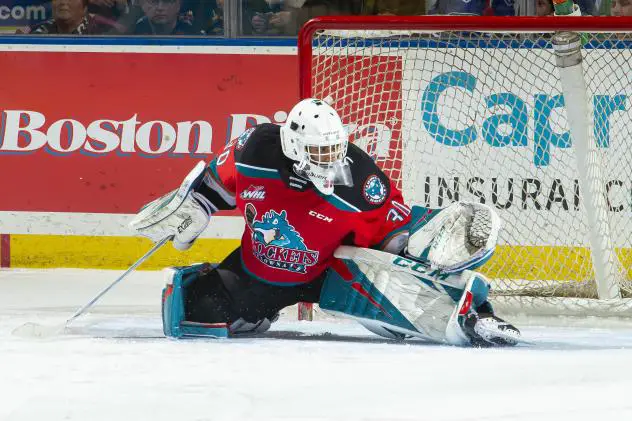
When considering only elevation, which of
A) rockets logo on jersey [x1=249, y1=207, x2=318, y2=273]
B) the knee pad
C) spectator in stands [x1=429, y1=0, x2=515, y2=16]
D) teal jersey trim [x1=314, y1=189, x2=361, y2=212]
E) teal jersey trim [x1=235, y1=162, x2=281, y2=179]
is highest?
spectator in stands [x1=429, y1=0, x2=515, y2=16]

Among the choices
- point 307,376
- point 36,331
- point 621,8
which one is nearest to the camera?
point 307,376

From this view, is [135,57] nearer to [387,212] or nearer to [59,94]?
[59,94]

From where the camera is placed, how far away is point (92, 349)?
151 inches

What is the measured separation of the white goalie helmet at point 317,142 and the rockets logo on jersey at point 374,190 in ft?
0.43

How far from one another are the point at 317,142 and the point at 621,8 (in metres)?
2.49

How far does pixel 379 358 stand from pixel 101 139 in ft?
9.24

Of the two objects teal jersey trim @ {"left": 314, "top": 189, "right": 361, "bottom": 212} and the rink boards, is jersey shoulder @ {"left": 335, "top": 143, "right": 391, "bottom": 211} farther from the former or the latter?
the rink boards

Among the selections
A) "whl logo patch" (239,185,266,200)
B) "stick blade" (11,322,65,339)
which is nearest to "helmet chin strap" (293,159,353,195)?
"whl logo patch" (239,185,266,200)

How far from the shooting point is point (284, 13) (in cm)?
599

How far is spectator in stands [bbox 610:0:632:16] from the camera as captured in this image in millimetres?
5703

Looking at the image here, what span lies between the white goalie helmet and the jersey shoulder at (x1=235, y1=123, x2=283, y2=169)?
87 mm

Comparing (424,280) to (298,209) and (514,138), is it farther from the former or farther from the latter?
(514,138)

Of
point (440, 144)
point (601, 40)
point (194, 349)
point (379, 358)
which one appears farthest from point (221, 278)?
point (601, 40)

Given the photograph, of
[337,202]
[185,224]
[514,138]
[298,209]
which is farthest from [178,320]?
[514,138]
